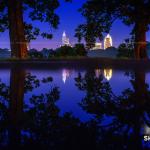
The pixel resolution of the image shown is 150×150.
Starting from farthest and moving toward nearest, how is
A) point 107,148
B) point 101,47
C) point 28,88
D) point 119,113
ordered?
point 101,47 → point 28,88 → point 119,113 → point 107,148

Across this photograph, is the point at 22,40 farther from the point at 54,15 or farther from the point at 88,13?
the point at 88,13

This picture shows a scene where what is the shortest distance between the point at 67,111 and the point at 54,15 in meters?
17.0

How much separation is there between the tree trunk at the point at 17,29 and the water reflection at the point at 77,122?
47.7 ft

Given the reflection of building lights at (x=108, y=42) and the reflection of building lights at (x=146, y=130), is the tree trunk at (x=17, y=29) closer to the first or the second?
the reflection of building lights at (x=108, y=42)

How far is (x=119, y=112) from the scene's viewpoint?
5.43 metres

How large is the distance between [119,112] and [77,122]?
2.65 feet

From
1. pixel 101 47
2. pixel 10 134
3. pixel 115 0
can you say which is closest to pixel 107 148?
pixel 10 134

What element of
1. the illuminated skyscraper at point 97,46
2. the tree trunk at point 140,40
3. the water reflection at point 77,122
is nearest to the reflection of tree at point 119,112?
the water reflection at point 77,122

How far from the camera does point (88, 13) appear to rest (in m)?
23.0

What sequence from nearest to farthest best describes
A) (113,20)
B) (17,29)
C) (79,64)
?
(79,64), (17,29), (113,20)

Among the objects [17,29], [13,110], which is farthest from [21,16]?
[13,110]

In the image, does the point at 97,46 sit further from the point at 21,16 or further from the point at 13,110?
the point at 13,110

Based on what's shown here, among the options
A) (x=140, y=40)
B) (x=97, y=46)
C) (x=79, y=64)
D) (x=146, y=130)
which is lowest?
(x=146, y=130)

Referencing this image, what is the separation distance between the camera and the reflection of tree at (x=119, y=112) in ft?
13.1
